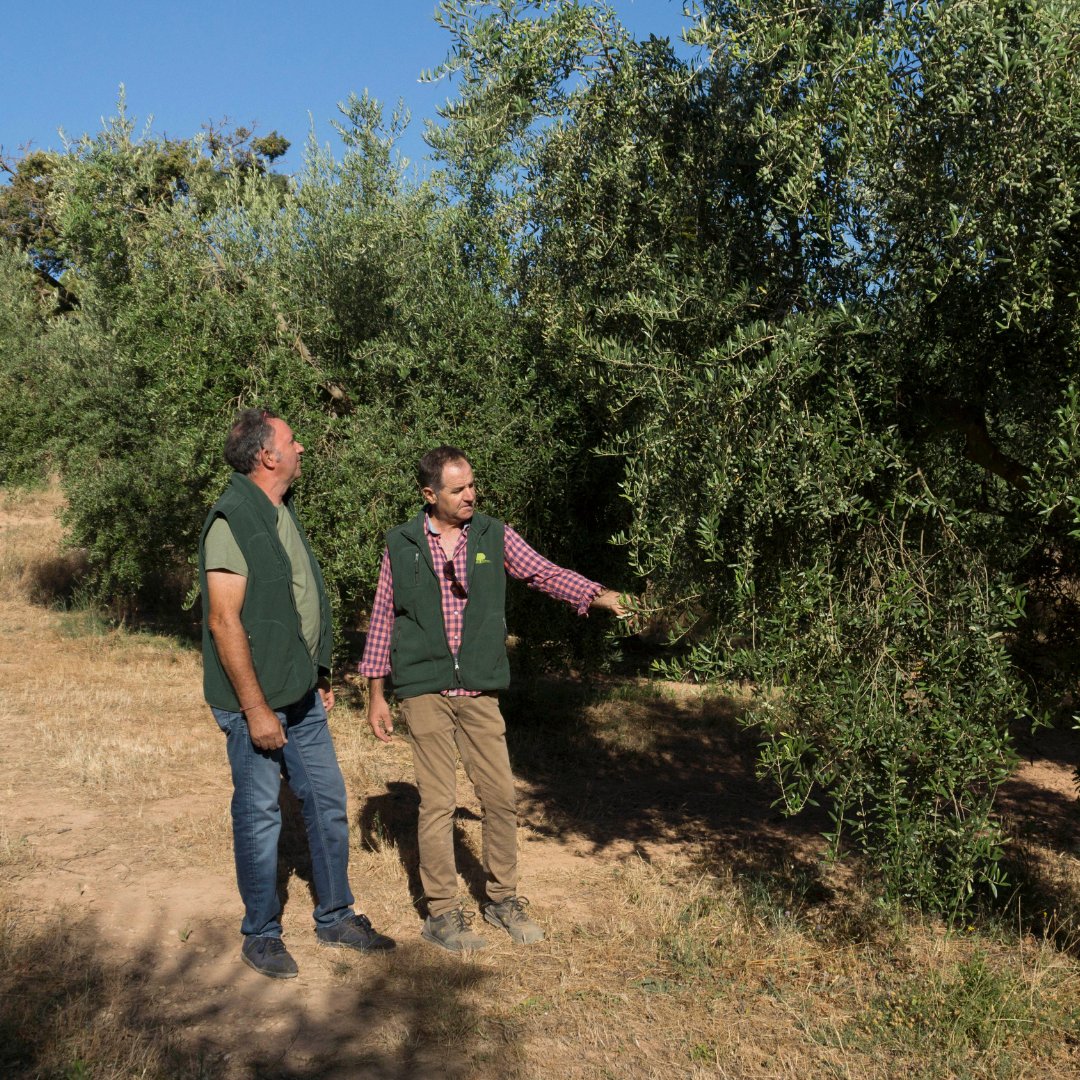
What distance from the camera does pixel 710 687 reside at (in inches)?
222

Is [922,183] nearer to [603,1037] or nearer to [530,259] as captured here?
[603,1037]

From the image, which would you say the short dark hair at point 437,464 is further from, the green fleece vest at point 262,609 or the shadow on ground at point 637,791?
the shadow on ground at point 637,791

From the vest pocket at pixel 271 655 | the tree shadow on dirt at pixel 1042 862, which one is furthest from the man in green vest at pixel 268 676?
the tree shadow on dirt at pixel 1042 862

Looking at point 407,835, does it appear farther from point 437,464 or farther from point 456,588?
point 437,464

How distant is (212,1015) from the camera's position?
4.36 m

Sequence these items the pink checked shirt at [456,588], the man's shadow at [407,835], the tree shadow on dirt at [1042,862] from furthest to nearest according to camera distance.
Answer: the man's shadow at [407,835], the tree shadow on dirt at [1042,862], the pink checked shirt at [456,588]

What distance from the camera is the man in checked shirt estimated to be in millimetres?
5090

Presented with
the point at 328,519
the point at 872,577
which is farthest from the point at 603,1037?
the point at 328,519

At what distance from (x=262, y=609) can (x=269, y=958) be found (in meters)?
1.53

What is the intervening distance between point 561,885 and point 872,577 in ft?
8.90

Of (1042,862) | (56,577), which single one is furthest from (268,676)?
(56,577)

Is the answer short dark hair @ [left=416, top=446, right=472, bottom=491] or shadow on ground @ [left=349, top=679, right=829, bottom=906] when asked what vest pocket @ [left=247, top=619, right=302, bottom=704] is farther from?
shadow on ground @ [left=349, top=679, right=829, bottom=906]

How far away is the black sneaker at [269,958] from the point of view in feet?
15.4

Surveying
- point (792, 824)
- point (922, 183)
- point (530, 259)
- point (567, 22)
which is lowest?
point (792, 824)
